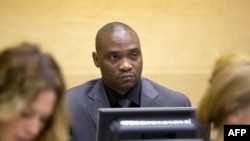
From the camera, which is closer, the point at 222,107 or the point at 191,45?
the point at 222,107

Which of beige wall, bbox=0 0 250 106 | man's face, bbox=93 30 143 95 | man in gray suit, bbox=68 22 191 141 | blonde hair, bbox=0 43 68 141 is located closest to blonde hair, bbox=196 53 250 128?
blonde hair, bbox=0 43 68 141

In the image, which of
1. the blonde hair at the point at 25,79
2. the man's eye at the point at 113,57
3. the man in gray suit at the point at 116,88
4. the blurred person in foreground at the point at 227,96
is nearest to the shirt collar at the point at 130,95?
the man in gray suit at the point at 116,88

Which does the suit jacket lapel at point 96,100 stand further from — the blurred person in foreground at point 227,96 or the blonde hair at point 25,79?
the blurred person in foreground at point 227,96

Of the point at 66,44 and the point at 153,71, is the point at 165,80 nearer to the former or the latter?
the point at 153,71

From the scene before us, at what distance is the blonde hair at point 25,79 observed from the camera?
153 cm

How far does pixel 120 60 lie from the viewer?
2.74 metres

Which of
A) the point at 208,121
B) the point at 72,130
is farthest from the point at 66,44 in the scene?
the point at 208,121

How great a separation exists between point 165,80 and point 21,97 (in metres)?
2.52

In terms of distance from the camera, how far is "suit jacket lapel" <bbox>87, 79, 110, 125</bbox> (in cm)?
254

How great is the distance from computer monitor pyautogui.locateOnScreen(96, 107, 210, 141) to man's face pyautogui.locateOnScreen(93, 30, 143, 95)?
3.46ft

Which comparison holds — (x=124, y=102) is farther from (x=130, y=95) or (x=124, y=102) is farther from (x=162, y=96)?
(x=162, y=96)

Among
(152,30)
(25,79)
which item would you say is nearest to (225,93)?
(25,79)

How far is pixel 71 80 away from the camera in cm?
389

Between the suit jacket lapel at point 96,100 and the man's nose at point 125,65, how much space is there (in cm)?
15
